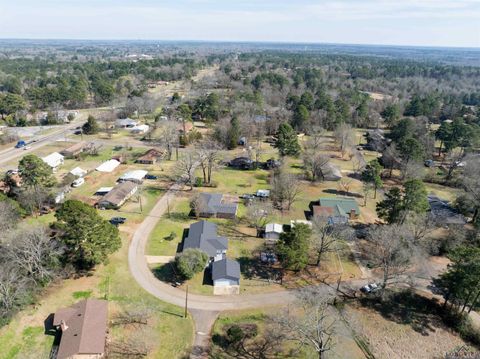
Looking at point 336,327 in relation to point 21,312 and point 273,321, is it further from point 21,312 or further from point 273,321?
point 21,312

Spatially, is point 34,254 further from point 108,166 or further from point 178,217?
point 108,166

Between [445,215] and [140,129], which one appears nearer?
[445,215]

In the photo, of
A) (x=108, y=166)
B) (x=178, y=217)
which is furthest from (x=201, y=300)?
(x=108, y=166)

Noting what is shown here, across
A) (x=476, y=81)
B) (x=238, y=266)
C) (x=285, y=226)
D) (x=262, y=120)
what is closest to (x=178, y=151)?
(x=262, y=120)

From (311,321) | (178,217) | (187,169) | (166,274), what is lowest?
(166,274)

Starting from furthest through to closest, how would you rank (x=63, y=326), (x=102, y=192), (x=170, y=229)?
(x=102, y=192), (x=170, y=229), (x=63, y=326)

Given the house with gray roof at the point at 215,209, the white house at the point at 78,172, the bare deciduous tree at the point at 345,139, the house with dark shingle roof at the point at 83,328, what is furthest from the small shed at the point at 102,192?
the bare deciduous tree at the point at 345,139

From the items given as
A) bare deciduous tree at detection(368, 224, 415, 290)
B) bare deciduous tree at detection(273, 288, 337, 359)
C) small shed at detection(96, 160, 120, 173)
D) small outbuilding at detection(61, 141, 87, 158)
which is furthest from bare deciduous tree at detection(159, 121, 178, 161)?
bare deciduous tree at detection(368, 224, 415, 290)
